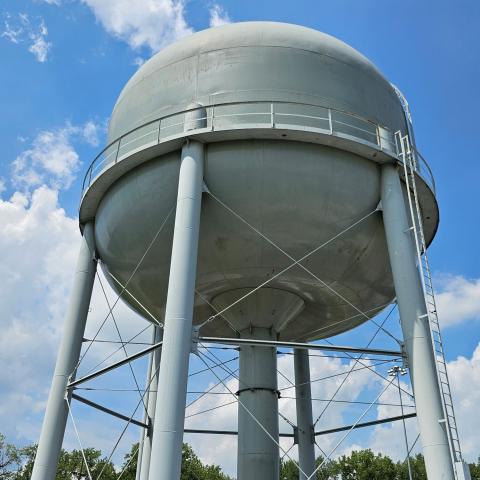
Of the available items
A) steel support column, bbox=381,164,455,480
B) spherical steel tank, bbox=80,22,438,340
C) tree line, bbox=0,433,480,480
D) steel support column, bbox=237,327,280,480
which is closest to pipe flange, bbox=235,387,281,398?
steel support column, bbox=237,327,280,480

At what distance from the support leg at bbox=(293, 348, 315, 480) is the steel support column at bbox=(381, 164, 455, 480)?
4.32 m

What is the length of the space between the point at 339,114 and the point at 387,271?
3092 mm

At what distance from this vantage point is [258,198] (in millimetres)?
8758

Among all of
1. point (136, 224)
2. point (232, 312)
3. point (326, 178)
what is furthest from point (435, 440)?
point (136, 224)

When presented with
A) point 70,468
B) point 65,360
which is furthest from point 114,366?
point 70,468

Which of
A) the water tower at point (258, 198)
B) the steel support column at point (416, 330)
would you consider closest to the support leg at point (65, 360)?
the water tower at point (258, 198)

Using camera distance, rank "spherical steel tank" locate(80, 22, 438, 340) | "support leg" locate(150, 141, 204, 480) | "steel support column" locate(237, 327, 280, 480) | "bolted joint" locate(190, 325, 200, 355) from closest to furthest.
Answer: "support leg" locate(150, 141, 204, 480), "bolted joint" locate(190, 325, 200, 355), "spherical steel tank" locate(80, 22, 438, 340), "steel support column" locate(237, 327, 280, 480)

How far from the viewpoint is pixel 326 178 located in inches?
346

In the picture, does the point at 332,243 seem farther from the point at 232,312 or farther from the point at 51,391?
the point at 51,391

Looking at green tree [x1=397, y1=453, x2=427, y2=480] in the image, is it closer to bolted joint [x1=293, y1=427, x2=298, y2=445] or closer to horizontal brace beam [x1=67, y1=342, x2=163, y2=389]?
bolted joint [x1=293, y1=427, x2=298, y2=445]

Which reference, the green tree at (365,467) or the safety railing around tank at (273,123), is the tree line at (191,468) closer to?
the green tree at (365,467)

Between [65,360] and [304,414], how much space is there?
5.86 metres

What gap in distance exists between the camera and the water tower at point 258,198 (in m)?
8.33

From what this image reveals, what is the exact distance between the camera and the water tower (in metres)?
8.33
